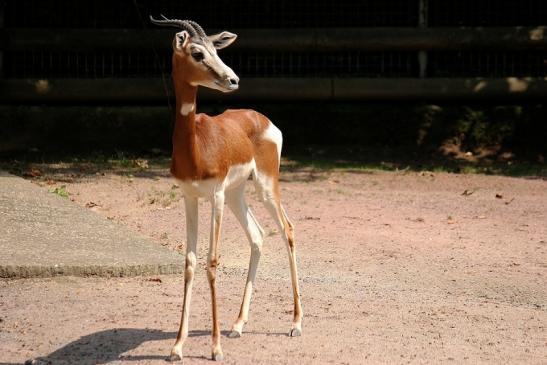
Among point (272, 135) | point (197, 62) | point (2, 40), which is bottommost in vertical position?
point (2, 40)

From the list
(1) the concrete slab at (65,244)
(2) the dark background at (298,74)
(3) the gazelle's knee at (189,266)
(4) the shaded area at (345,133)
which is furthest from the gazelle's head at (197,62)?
(2) the dark background at (298,74)

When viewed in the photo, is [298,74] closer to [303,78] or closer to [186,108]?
[303,78]

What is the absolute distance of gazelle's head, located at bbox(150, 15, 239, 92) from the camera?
20.0ft

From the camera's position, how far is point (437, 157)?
49.3 ft

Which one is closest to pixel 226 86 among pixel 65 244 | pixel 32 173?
pixel 65 244

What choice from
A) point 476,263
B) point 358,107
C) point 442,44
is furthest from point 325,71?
point 476,263

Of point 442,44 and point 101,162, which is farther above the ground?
point 442,44

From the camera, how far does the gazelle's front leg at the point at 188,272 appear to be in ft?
19.8

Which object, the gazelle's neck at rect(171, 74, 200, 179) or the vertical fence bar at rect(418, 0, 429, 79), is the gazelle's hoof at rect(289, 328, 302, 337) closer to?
the gazelle's neck at rect(171, 74, 200, 179)

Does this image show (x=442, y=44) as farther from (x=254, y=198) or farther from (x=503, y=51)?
(x=254, y=198)

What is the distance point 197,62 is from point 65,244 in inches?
120

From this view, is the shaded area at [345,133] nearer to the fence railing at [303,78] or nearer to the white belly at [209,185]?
the fence railing at [303,78]

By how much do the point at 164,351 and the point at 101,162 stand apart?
7609 mm

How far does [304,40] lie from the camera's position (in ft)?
50.9
